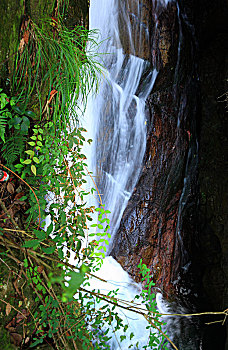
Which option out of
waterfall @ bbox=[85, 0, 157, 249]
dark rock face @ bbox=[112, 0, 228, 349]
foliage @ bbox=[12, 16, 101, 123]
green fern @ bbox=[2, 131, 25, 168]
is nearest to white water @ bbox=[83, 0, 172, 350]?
A: waterfall @ bbox=[85, 0, 157, 249]

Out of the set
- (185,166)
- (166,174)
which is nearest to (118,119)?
(166,174)

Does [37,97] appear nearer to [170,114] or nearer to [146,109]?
[146,109]

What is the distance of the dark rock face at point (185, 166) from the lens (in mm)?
3551

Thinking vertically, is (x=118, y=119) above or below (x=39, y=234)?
above

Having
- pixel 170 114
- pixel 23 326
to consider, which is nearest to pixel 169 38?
pixel 170 114

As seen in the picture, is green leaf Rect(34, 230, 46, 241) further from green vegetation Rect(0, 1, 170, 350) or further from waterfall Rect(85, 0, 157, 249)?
waterfall Rect(85, 0, 157, 249)

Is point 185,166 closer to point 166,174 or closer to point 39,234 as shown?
point 166,174

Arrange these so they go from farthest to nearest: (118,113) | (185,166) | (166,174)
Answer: (185,166), (166,174), (118,113)

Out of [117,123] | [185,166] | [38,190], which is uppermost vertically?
[117,123]

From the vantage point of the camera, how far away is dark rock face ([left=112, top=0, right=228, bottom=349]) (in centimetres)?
355

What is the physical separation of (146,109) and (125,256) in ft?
5.15

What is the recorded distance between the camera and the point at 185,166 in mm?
3865

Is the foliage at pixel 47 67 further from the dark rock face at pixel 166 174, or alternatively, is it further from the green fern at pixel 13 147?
the dark rock face at pixel 166 174

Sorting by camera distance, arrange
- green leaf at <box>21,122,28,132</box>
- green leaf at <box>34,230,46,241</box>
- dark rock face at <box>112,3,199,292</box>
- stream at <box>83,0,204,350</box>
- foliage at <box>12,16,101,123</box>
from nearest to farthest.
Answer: green leaf at <box>34,230,46,241</box> → green leaf at <box>21,122,28,132</box> → foliage at <box>12,16,101,123</box> → stream at <box>83,0,204,350</box> → dark rock face at <box>112,3,199,292</box>
